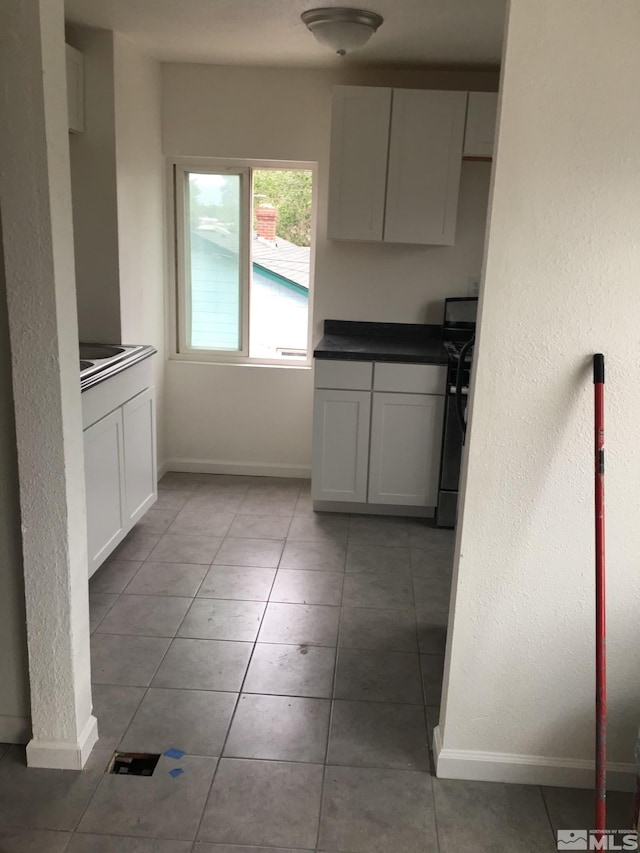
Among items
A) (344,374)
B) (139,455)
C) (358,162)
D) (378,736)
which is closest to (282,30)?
A: (358,162)

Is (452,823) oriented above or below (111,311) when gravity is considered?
below

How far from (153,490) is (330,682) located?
167cm

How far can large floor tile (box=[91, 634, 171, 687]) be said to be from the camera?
2461mm

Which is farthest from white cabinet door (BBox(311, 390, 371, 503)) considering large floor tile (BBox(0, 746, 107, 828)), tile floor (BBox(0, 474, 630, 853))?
large floor tile (BBox(0, 746, 107, 828))

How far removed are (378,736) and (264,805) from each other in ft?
1.46

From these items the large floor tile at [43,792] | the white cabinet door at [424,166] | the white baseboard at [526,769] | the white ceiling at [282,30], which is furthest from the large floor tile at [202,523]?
the white ceiling at [282,30]

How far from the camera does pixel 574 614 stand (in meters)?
1.93

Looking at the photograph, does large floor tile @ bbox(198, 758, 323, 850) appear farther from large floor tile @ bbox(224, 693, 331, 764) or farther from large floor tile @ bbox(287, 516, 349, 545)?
large floor tile @ bbox(287, 516, 349, 545)

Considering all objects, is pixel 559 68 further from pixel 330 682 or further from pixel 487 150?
pixel 487 150

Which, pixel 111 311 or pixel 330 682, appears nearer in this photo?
pixel 330 682

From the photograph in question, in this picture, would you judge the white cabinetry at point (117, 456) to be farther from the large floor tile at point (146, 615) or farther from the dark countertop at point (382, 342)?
Answer: the dark countertop at point (382, 342)

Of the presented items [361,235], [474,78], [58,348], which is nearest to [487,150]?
[474,78]

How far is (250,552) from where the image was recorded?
11.4 ft

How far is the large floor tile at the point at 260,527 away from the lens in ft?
12.1
